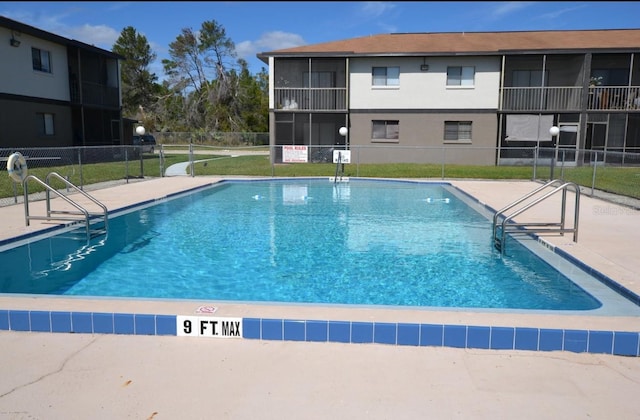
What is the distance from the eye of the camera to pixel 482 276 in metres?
7.71

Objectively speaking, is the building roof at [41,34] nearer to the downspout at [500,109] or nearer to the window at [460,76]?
the window at [460,76]

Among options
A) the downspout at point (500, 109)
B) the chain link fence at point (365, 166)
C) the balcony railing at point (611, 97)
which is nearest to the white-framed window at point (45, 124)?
the chain link fence at point (365, 166)

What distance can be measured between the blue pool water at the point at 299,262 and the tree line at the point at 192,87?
1831 inches

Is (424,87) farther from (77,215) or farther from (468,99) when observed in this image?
(77,215)

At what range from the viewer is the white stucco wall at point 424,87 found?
26.5 meters

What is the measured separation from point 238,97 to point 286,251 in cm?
5174

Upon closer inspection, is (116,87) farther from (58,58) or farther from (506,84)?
(506,84)

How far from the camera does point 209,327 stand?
4688 mm

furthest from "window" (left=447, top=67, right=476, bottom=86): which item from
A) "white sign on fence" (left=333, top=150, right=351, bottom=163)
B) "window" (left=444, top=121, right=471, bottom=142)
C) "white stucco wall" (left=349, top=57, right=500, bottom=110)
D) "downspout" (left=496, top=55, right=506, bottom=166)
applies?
"white sign on fence" (left=333, top=150, right=351, bottom=163)

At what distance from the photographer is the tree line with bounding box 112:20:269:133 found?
192ft

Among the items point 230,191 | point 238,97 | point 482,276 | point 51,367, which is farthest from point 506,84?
point 238,97

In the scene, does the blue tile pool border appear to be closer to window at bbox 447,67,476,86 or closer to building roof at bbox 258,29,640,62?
building roof at bbox 258,29,640,62

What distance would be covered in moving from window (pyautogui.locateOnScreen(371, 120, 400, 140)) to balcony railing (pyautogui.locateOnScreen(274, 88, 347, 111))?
1904mm

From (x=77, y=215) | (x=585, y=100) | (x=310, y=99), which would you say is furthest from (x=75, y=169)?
(x=585, y=100)
